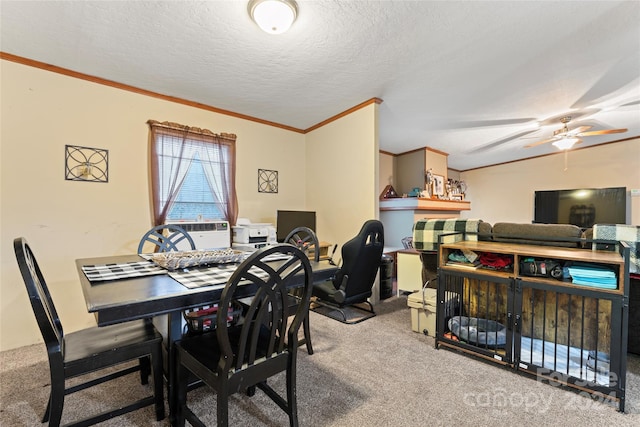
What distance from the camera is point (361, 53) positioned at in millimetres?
2389

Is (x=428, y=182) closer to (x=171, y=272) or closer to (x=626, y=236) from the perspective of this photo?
(x=626, y=236)

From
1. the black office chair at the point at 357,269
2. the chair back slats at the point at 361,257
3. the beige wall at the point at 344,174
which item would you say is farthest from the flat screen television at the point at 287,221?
the chair back slats at the point at 361,257

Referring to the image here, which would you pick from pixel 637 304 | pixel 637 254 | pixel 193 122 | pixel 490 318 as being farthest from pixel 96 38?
pixel 637 304

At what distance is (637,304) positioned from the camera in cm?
201

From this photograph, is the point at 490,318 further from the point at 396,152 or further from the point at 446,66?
the point at 396,152

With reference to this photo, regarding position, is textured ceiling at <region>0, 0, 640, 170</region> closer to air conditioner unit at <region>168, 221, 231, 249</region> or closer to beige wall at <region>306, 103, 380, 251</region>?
beige wall at <region>306, 103, 380, 251</region>

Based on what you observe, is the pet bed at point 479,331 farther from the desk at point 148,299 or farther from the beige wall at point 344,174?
the desk at point 148,299

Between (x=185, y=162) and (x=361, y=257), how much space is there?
2.30 meters

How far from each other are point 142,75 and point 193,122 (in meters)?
0.71

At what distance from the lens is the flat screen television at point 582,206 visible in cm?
512

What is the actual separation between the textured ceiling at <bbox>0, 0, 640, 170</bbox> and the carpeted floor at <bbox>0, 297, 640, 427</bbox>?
2.47 metres

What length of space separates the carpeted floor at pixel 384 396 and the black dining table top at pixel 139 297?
0.78m

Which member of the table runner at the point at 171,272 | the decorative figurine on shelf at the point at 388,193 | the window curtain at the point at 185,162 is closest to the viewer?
the table runner at the point at 171,272

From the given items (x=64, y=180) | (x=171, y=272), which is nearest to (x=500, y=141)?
(x=171, y=272)
